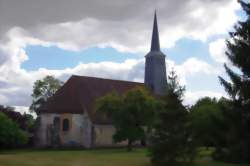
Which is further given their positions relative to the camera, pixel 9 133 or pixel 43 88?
pixel 43 88

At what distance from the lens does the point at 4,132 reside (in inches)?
1993

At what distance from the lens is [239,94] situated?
1164 inches

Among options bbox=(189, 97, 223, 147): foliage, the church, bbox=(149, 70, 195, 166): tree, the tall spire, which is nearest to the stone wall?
the church

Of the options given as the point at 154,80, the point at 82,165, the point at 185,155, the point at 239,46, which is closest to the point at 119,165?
the point at 82,165

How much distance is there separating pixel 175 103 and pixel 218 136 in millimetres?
6361

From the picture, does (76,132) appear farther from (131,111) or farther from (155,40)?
(155,40)

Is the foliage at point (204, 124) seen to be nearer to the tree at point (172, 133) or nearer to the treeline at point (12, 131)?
the tree at point (172, 133)

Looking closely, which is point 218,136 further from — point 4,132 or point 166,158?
point 4,132

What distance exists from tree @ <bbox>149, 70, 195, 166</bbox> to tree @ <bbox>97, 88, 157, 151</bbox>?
52.3ft

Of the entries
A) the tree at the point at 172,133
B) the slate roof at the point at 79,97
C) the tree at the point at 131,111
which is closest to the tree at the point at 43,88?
the slate roof at the point at 79,97

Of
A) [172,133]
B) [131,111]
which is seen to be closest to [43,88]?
[131,111]

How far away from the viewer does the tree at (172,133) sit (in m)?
31.6

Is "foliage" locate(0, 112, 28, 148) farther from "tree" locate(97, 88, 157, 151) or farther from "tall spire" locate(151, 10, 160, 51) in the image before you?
"tall spire" locate(151, 10, 160, 51)

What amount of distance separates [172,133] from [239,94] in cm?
558
